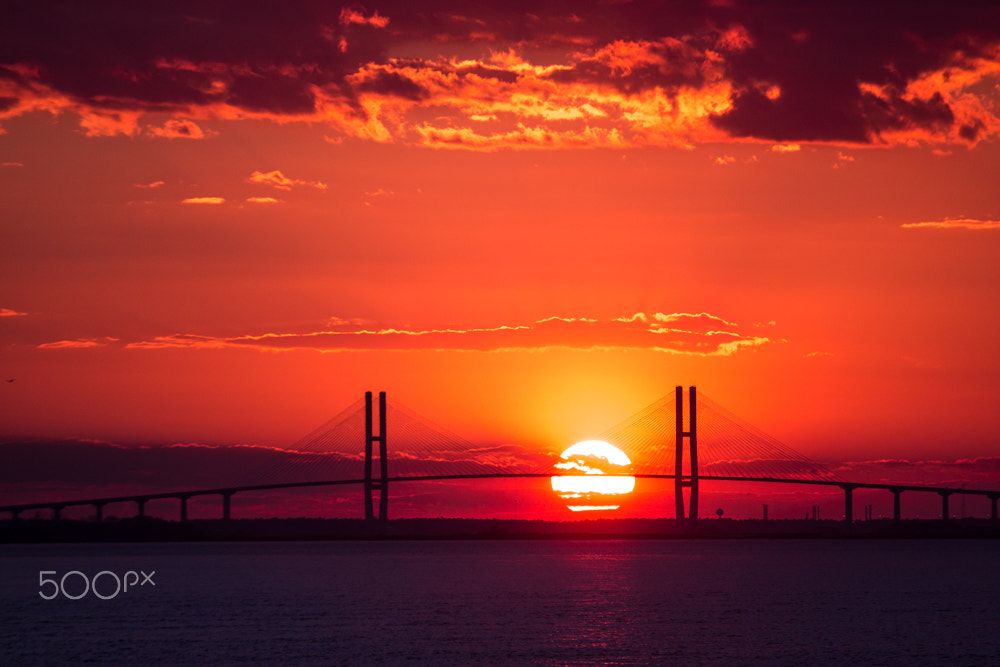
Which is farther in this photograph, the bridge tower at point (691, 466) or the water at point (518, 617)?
the bridge tower at point (691, 466)

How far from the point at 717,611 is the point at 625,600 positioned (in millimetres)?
5842

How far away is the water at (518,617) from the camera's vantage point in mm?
36594

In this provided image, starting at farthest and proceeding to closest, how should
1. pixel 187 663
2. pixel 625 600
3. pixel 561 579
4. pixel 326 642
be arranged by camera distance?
pixel 561 579 → pixel 625 600 → pixel 326 642 → pixel 187 663

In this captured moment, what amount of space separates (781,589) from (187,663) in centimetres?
3566

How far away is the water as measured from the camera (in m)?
36.6

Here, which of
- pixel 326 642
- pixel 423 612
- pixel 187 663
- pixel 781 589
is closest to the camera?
pixel 187 663

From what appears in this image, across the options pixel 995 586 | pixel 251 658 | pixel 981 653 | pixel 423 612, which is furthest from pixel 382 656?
pixel 995 586

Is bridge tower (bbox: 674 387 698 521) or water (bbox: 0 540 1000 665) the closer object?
water (bbox: 0 540 1000 665)

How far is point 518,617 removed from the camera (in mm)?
46812

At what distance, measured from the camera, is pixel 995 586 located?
65812 mm

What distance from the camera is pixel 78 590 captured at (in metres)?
65.3

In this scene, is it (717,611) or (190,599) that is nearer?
(717,611)

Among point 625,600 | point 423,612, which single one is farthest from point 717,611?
point 423,612

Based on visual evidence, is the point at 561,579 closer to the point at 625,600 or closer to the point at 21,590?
the point at 625,600
